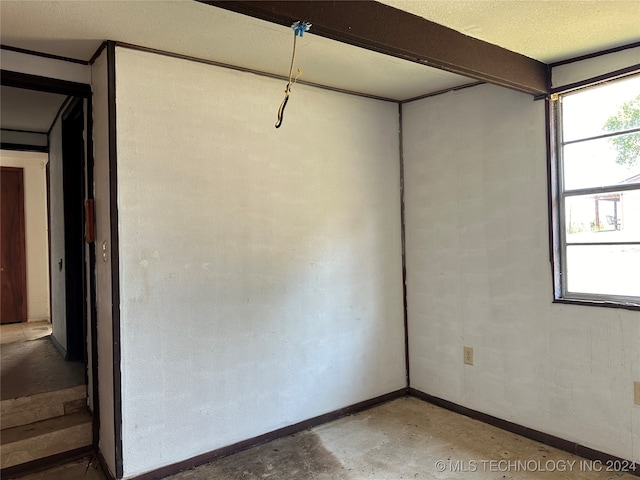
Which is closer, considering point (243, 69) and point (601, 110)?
point (601, 110)

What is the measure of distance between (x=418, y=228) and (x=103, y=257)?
7.09 ft

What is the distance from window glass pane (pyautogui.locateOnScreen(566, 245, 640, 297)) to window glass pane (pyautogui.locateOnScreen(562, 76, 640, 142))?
25.5 inches

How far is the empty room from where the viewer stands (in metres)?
2.19

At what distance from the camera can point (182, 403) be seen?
2.38 m

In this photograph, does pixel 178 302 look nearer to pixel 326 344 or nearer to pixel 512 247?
pixel 326 344

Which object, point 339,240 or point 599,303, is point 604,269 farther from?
point 339,240

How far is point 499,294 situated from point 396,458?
1.21 meters

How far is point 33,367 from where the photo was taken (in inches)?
132

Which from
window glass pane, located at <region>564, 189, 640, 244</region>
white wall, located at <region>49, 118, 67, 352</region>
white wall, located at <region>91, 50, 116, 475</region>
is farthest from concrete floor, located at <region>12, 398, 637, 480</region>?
white wall, located at <region>49, 118, 67, 352</region>

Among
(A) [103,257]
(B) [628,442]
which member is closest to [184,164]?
(A) [103,257]

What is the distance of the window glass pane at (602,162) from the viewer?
228 cm

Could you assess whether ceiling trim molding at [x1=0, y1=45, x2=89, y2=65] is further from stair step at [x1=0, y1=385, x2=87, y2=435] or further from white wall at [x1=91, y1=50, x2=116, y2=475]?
stair step at [x1=0, y1=385, x2=87, y2=435]

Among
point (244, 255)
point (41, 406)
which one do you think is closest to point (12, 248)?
point (41, 406)

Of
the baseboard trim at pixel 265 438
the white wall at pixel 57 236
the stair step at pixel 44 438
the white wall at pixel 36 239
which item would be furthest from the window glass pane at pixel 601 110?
the white wall at pixel 36 239
